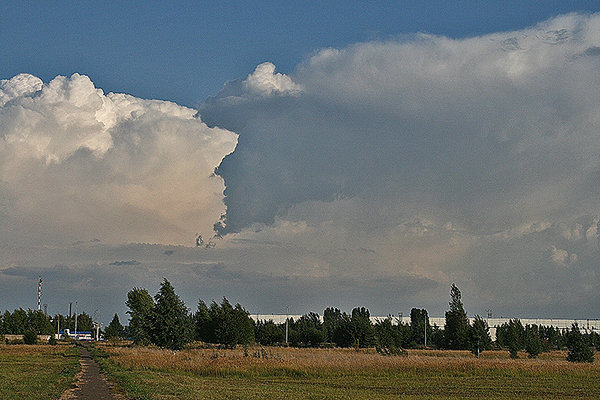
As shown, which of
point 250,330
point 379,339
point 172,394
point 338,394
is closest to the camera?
point 172,394

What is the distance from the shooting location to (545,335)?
167 meters

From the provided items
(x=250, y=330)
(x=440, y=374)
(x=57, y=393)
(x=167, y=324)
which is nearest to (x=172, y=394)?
(x=57, y=393)

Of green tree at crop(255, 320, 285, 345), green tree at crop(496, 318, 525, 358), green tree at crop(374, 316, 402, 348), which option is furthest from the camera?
green tree at crop(255, 320, 285, 345)

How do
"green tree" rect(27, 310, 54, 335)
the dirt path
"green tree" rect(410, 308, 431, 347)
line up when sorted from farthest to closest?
"green tree" rect(27, 310, 54, 335)
"green tree" rect(410, 308, 431, 347)
the dirt path

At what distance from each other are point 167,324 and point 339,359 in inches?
867

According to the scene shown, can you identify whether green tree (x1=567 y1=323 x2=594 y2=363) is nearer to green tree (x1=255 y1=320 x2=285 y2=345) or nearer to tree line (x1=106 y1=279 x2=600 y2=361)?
tree line (x1=106 y1=279 x2=600 y2=361)

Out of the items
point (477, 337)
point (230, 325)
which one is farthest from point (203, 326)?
point (477, 337)

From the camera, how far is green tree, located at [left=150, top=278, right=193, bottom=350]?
70.1 meters

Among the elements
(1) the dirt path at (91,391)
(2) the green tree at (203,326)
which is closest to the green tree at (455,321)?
(2) the green tree at (203,326)

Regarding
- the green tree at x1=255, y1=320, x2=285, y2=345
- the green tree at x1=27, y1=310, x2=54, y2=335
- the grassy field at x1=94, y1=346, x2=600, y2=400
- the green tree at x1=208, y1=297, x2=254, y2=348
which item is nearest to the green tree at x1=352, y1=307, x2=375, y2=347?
the green tree at x1=255, y1=320, x2=285, y2=345

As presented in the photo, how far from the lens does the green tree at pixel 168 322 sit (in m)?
70.1

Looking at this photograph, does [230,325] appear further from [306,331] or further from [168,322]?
[306,331]

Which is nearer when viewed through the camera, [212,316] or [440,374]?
[440,374]

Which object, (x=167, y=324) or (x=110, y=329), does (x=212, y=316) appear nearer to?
(x=167, y=324)
